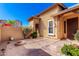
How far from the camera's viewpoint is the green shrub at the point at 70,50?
337 centimetres

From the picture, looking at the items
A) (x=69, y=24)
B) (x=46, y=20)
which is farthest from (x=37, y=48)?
(x=69, y=24)

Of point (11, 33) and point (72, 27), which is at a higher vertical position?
point (72, 27)

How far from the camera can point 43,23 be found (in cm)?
379

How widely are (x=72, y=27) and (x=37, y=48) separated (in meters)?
0.98

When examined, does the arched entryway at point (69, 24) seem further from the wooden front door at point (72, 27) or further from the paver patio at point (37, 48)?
the paver patio at point (37, 48)

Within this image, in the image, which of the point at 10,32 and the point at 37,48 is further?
the point at 10,32

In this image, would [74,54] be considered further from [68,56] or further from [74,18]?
[74,18]

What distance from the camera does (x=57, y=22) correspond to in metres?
3.67

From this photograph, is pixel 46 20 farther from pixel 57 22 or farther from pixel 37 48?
pixel 37 48

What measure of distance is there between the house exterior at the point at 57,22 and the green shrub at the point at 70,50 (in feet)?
0.86

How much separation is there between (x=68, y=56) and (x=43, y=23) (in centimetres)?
103

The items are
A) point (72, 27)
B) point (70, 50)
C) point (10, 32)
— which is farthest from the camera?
point (10, 32)

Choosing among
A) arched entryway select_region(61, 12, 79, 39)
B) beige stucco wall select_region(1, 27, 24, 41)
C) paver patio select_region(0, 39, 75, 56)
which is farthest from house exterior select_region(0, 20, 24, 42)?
arched entryway select_region(61, 12, 79, 39)

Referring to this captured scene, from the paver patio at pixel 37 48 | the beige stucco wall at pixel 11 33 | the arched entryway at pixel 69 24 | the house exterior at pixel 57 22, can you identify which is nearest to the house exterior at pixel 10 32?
the beige stucco wall at pixel 11 33
